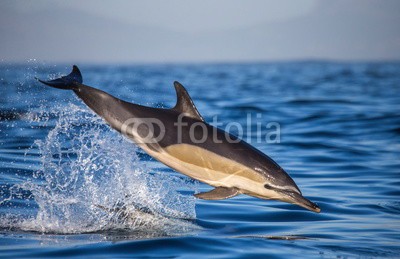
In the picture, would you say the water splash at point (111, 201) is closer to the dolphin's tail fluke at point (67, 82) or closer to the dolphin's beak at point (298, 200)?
the dolphin's tail fluke at point (67, 82)

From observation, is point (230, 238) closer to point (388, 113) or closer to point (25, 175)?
point (25, 175)

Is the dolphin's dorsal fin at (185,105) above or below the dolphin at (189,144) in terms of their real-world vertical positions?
above

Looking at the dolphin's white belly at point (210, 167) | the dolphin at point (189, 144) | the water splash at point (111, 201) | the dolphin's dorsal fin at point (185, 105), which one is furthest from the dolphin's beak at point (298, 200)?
the dolphin's dorsal fin at point (185, 105)

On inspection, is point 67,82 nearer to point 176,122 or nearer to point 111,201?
point 176,122

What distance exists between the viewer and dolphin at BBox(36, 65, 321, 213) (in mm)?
6445

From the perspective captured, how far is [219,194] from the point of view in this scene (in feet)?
21.2

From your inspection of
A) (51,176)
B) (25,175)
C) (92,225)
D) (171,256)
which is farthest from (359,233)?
(25,175)

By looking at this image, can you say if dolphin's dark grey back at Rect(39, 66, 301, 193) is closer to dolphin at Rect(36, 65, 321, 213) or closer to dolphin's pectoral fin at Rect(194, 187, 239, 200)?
dolphin at Rect(36, 65, 321, 213)

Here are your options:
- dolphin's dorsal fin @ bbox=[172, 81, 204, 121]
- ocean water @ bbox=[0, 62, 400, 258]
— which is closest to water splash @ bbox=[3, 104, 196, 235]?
ocean water @ bbox=[0, 62, 400, 258]

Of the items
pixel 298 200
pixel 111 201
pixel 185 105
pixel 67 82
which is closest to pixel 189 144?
pixel 185 105

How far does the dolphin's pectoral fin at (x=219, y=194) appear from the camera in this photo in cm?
644

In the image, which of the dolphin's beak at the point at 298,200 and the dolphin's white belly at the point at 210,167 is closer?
the dolphin's white belly at the point at 210,167

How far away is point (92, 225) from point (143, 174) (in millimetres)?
1563

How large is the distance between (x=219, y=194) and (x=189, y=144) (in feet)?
1.98
